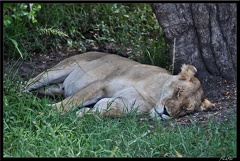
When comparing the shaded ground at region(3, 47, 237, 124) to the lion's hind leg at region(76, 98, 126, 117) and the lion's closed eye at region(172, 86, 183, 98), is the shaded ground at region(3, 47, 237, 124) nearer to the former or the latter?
the lion's closed eye at region(172, 86, 183, 98)

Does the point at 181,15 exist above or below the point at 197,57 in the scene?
above

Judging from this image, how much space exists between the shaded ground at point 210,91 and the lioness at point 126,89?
0.14 metres

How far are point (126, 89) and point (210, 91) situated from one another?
111cm

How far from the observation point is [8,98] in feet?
19.2

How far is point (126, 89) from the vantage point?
661cm

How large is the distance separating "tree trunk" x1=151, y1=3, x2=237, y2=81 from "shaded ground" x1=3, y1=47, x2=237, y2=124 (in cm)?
15

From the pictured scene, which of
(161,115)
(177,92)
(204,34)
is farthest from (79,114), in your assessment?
(204,34)

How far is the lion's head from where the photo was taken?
6.16 meters

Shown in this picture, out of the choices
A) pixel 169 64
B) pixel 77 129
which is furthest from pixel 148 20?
pixel 77 129

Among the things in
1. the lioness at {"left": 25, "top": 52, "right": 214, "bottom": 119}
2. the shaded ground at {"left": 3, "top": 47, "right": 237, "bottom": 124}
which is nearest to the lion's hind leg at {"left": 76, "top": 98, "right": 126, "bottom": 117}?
the lioness at {"left": 25, "top": 52, "right": 214, "bottom": 119}

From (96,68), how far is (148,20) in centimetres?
268

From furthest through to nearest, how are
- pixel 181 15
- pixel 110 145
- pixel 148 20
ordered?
pixel 148 20, pixel 181 15, pixel 110 145

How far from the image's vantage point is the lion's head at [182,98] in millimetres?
6160

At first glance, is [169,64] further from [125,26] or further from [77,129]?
[77,129]
